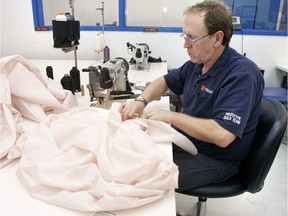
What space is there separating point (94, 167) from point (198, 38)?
80 cm

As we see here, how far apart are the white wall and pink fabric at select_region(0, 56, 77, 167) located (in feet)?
5.92

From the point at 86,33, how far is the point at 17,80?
204 cm

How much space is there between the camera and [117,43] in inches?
126

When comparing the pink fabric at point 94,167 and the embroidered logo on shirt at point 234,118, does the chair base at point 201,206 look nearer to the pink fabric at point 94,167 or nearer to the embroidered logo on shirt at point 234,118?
the embroidered logo on shirt at point 234,118

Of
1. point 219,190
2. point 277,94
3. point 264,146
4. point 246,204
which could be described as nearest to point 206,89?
point 264,146

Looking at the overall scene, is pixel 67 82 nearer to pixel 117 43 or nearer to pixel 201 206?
pixel 201 206

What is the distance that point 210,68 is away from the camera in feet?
4.41

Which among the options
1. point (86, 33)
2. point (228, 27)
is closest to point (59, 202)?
point (228, 27)

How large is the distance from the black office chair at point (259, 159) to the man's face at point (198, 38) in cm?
40

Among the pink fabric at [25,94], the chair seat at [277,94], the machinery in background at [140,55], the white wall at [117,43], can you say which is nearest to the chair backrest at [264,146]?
the pink fabric at [25,94]

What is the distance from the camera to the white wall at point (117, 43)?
3.08 metres

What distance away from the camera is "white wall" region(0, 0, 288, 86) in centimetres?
308

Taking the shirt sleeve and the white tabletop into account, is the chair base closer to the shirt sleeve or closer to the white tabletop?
the shirt sleeve

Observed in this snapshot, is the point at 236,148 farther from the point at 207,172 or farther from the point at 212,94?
the point at 212,94
